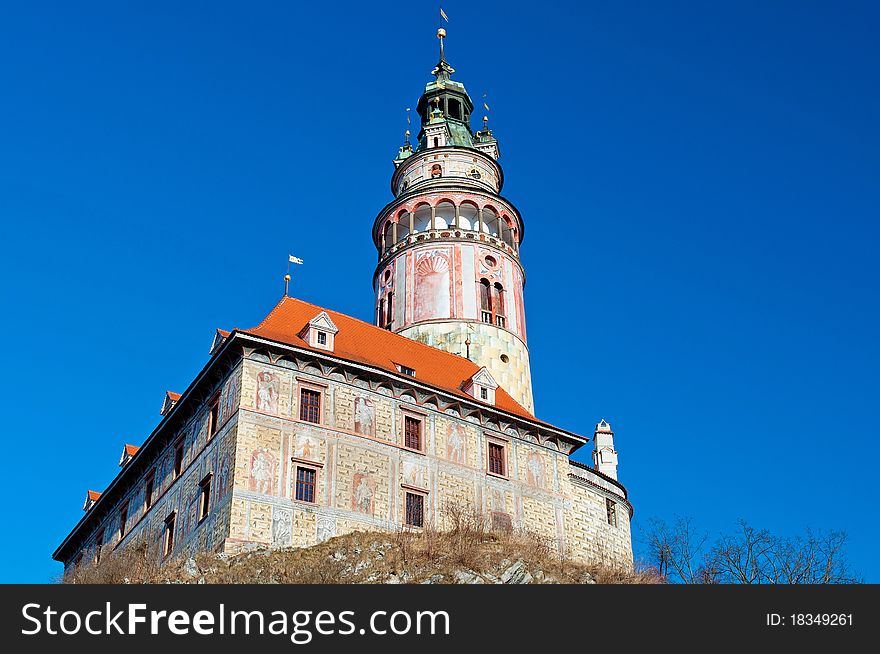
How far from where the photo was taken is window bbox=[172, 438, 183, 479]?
42875 mm

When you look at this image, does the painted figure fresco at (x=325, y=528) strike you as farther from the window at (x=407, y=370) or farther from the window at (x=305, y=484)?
the window at (x=407, y=370)

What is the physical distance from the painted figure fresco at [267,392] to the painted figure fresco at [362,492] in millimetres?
3772

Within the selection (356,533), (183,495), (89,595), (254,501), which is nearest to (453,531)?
(356,533)

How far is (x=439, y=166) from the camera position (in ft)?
203

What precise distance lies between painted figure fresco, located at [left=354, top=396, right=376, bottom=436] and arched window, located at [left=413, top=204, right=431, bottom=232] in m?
18.4

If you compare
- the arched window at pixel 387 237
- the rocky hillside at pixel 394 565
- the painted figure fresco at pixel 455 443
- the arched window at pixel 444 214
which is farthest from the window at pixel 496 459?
the arched window at pixel 387 237

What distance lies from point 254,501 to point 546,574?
986 cm

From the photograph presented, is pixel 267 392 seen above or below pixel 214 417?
above

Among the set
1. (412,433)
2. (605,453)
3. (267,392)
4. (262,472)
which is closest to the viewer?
(262,472)

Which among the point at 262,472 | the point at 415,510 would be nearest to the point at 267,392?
Answer: the point at 262,472

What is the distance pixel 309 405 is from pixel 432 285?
53.3 feet

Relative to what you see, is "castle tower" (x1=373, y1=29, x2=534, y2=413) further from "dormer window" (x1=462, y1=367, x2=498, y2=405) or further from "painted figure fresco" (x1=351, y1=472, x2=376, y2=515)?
"painted figure fresco" (x1=351, y1=472, x2=376, y2=515)

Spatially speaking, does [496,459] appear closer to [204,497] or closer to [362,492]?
[362,492]

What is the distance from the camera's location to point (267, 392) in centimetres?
3984
